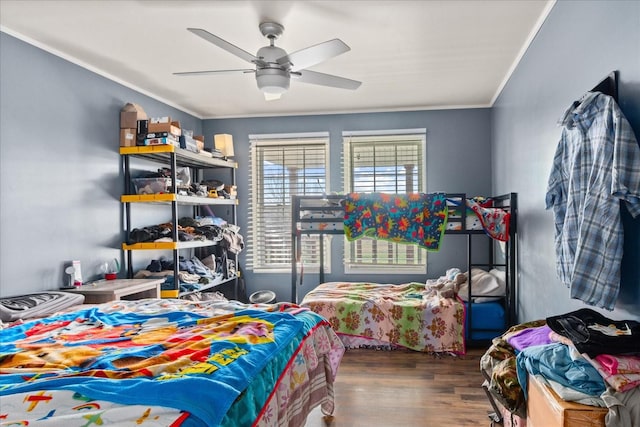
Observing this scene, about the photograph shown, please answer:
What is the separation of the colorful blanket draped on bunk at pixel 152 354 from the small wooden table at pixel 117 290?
837 millimetres

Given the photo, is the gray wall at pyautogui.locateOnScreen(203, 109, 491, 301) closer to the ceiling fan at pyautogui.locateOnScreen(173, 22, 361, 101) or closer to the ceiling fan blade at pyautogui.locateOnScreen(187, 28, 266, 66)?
the ceiling fan at pyautogui.locateOnScreen(173, 22, 361, 101)

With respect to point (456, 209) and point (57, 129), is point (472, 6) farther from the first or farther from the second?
point (57, 129)

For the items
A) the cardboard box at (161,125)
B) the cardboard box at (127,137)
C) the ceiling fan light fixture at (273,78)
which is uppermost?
the ceiling fan light fixture at (273,78)

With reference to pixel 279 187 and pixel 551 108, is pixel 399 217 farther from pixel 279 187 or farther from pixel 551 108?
pixel 279 187

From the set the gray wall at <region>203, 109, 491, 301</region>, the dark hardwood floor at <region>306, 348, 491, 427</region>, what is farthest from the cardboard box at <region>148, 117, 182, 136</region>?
the dark hardwood floor at <region>306, 348, 491, 427</region>

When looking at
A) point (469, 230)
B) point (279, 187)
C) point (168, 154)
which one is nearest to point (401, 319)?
point (469, 230)

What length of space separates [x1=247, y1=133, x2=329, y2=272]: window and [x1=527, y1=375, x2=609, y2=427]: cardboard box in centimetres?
378

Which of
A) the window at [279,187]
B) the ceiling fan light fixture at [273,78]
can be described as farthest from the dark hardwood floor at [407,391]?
the ceiling fan light fixture at [273,78]

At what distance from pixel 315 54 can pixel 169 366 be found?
6.35 ft

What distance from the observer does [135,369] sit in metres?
1.33

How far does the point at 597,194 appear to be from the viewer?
1.67 m

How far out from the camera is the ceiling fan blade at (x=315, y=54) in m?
2.44

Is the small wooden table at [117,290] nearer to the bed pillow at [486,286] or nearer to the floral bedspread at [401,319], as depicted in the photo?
the floral bedspread at [401,319]

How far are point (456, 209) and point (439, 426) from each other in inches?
83.6
